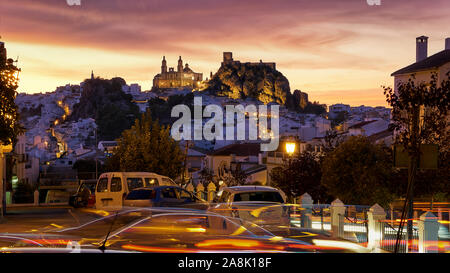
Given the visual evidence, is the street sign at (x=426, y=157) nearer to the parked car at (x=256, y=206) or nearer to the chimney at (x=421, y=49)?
the parked car at (x=256, y=206)

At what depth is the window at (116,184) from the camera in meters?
22.3

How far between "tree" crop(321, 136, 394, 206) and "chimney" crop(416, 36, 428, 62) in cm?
2246

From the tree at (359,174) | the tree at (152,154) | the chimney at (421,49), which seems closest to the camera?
the tree at (359,174)

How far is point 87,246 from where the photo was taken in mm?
7070

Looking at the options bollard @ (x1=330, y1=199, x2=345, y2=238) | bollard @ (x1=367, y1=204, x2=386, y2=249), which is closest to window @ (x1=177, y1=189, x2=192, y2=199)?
bollard @ (x1=330, y1=199, x2=345, y2=238)

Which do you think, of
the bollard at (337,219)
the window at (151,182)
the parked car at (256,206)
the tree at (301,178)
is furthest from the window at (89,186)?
the bollard at (337,219)

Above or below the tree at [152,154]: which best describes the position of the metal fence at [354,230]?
below

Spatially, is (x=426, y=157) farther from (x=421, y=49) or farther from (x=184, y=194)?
(x=421, y=49)

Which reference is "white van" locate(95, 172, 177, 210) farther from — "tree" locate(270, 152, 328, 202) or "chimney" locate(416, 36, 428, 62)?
"chimney" locate(416, 36, 428, 62)

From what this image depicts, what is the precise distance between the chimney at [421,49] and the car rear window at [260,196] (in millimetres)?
33001

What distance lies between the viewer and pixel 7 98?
18297 millimetres

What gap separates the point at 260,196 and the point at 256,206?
0.69 meters

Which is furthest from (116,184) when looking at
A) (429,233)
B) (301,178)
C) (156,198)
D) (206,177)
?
(206,177)
